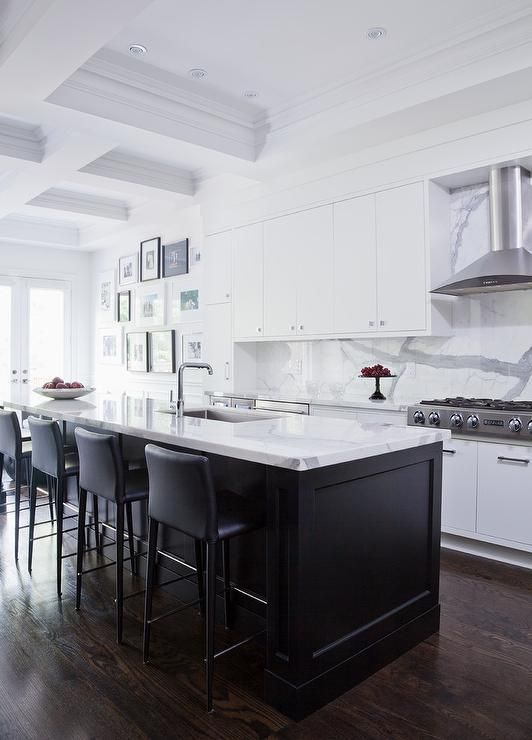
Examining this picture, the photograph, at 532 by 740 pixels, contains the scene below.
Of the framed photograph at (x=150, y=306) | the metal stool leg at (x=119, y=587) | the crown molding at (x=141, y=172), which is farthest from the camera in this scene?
the framed photograph at (x=150, y=306)

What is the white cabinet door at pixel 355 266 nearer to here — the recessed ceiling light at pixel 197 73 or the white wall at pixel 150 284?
the recessed ceiling light at pixel 197 73

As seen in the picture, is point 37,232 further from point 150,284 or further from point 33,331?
point 150,284

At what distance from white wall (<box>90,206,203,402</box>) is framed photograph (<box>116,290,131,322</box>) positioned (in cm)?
8

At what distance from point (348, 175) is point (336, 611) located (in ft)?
11.2

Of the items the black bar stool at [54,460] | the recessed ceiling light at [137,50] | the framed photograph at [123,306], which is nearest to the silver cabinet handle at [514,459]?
the black bar stool at [54,460]

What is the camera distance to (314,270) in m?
4.75

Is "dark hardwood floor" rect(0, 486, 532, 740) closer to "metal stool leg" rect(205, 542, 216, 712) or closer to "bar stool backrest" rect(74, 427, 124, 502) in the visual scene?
"metal stool leg" rect(205, 542, 216, 712)

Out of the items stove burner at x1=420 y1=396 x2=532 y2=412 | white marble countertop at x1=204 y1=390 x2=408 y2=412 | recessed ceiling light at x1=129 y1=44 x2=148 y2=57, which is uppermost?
recessed ceiling light at x1=129 y1=44 x2=148 y2=57

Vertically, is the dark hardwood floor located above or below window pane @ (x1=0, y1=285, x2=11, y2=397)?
below

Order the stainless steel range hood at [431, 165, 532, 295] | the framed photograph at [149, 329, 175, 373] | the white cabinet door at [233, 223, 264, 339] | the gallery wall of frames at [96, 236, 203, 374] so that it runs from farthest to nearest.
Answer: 1. the framed photograph at [149, 329, 175, 373]
2. the gallery wall of frames at [96, 236, 203, 374]
3. the white cabinet door at [233, 223, 264, 339]
4. the stainless steel range hood at [431, 165, 532, 295]

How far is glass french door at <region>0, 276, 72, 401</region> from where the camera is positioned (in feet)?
24.8

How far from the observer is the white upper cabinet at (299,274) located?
465 centimetres

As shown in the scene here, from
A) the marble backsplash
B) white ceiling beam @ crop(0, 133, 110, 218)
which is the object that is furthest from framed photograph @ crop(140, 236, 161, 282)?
the marble backsplash

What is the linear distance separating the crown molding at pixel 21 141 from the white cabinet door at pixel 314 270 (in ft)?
7.25
